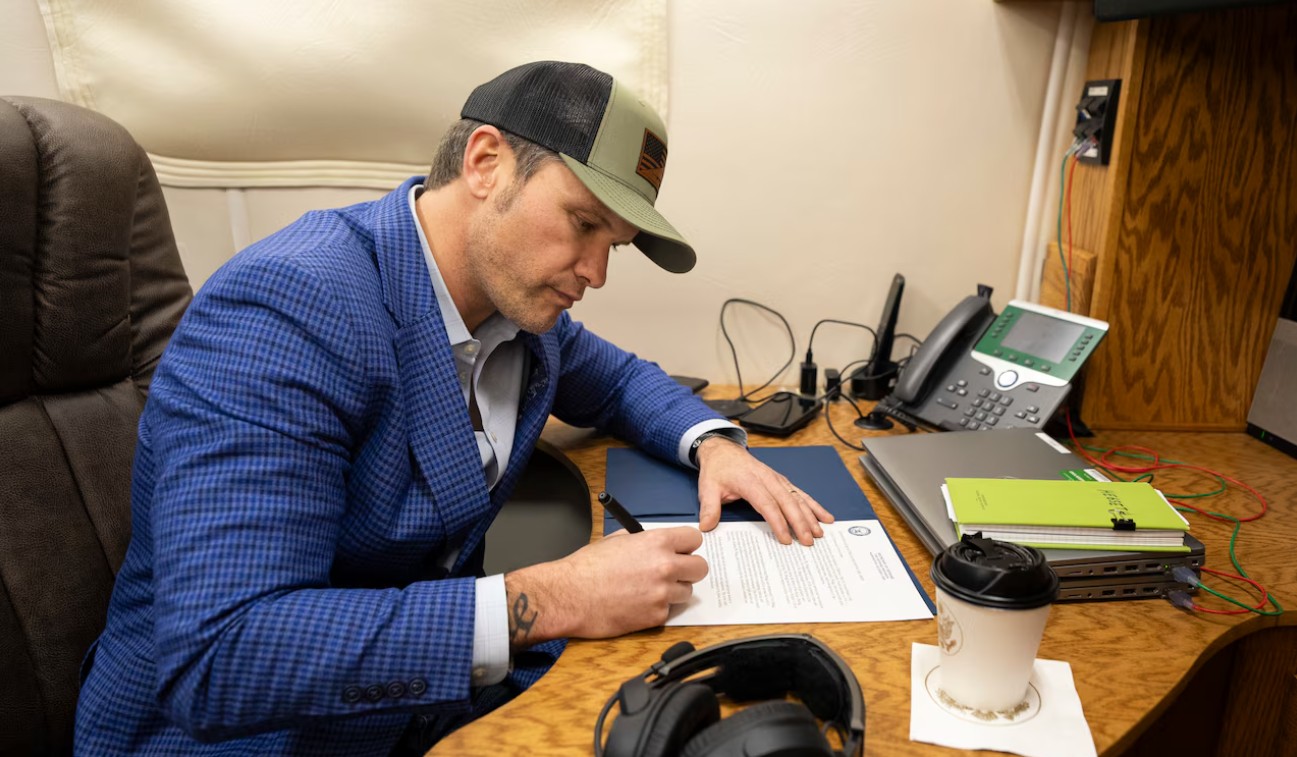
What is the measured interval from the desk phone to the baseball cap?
2.13ft

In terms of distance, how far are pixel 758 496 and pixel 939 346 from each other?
55 centimetres

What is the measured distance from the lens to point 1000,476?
1086 mm

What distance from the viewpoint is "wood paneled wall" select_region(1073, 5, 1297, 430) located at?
1282 millimetres

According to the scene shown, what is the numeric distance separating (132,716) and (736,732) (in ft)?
2.32

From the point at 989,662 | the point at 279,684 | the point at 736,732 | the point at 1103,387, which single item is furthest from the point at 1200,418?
the point at 279,684

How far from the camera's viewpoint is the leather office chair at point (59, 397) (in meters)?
0.94

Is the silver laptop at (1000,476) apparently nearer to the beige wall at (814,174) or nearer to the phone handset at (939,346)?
the phone handset at (939,346)

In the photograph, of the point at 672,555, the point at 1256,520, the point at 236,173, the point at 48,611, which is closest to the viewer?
the point at 672,555

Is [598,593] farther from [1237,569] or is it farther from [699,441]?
[1237,569]

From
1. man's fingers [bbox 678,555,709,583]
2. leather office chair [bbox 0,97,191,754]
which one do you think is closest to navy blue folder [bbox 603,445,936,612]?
man's fingers [bbox 678,555,709,583]

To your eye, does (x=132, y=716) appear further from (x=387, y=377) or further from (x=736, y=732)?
(x=736, y=732)

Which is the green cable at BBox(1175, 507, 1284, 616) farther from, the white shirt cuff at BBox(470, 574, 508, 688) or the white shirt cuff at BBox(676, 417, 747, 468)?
the white shirt cuff at BBox(470, 574, 508, 688)

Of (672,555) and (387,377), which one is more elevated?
(387,377)

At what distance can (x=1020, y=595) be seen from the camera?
0.64m
